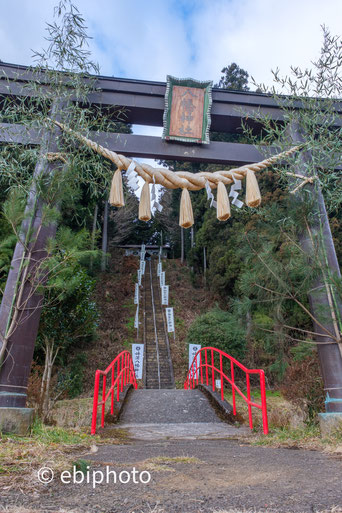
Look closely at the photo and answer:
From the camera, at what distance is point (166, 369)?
42.5 feet

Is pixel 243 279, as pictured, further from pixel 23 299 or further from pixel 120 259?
pixel 120 259

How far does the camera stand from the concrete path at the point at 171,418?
170 inches

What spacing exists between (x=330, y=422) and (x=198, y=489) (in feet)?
9.18

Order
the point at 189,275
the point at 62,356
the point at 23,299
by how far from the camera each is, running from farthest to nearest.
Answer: the point at 189,275, the point at 62,356, the point at 23,299

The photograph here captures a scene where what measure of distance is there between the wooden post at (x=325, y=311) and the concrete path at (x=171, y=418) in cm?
118

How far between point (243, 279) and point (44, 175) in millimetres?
2632

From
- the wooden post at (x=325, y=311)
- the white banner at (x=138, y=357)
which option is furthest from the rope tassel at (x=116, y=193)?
the white banner at (x=138, y=357)

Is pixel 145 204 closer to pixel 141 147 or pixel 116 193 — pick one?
pixel 116 193

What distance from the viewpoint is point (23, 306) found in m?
3.88

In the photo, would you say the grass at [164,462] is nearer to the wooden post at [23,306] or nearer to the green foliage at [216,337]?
the wooden post at [23,306]

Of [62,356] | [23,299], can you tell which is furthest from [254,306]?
[62,356]

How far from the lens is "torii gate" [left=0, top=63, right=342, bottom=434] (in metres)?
3.91

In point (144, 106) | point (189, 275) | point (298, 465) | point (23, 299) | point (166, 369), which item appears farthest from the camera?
point (189, 275)

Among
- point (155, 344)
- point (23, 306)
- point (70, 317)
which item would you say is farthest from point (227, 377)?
point (155, 344)
